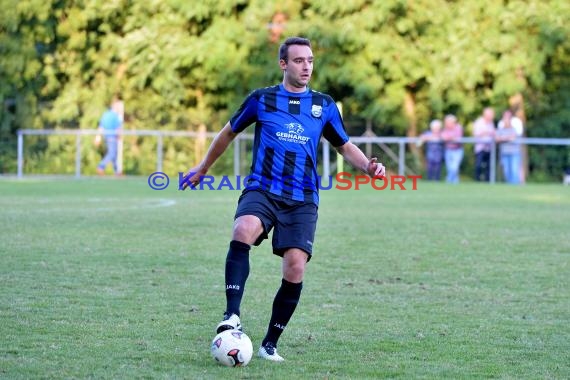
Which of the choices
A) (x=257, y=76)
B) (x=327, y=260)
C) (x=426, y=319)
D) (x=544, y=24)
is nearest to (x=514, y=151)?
(x=544, y=24)

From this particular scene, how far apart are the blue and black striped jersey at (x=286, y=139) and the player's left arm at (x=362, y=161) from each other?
1.05ft

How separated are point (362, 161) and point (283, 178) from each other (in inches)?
22.5

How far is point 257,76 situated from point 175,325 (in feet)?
88.9

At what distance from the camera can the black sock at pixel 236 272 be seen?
21.4 feet

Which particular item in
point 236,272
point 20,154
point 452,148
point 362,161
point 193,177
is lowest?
point 20,154

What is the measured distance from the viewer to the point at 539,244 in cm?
1359

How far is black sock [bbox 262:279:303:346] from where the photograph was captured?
665 centimetres

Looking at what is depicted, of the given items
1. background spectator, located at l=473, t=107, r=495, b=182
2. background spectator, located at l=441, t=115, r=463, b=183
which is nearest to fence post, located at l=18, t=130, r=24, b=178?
background spectator, located at l=441, t=115, r=463, b=183

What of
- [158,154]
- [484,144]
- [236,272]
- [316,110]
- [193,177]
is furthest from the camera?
[158,154]

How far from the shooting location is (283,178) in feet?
22.4

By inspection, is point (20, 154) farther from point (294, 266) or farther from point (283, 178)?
point (294, 266)

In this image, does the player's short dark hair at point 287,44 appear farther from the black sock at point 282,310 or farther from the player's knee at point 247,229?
the black sock at point 282,310

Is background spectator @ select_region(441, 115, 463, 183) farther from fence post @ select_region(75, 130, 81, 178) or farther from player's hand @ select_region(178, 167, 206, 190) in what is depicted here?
player's hand @ select_region(178, 167, 206, 190)

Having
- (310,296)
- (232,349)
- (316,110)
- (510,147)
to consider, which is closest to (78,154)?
(510,147)
